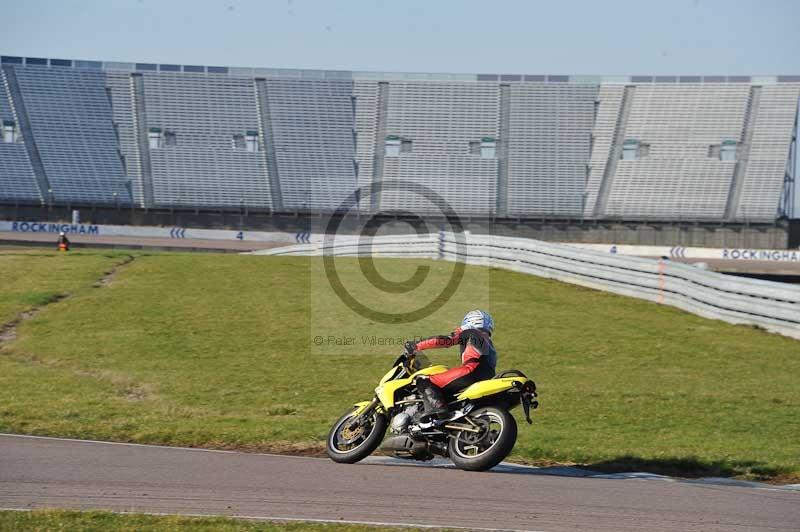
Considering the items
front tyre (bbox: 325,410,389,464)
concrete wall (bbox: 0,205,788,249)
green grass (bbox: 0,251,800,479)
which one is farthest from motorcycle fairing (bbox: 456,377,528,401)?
concrete wall (bbox: 0,205,788,249)

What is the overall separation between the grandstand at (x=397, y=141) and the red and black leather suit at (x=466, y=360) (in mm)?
51248

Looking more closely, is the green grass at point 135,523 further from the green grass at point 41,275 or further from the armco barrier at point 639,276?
the armco barrier at point 639,276

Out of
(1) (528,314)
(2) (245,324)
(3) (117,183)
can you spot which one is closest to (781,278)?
(1) (528,314)

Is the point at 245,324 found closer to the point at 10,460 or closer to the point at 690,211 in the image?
the point at 10,460

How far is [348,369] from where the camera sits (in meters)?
15.6

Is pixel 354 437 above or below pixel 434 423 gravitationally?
below

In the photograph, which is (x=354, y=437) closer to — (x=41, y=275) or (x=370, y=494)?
(x=370, y=494)

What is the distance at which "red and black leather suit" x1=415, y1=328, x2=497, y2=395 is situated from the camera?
31.9ft

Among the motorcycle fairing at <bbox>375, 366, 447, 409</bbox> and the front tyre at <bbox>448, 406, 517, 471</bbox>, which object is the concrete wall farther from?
the front tyre at <bbox>448, 406, 517, 471</bbox>

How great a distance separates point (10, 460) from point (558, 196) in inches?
2136

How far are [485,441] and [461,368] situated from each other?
0.88 meters

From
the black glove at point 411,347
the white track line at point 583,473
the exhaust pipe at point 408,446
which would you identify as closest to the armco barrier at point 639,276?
the white track line at point 583,473

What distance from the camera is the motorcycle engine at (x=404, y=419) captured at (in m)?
9.73

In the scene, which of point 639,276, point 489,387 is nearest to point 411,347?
point 489,387
